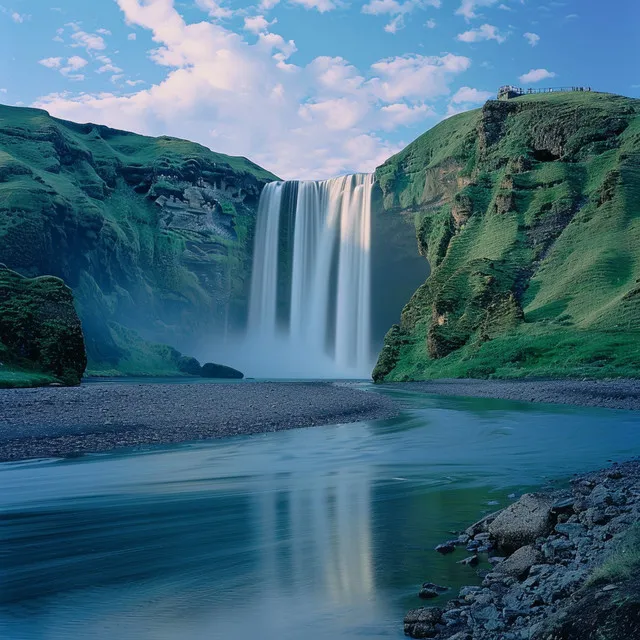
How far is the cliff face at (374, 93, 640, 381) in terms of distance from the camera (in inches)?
2223

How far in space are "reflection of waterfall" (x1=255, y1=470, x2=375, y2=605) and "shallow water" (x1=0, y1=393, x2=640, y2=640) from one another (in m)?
0.04

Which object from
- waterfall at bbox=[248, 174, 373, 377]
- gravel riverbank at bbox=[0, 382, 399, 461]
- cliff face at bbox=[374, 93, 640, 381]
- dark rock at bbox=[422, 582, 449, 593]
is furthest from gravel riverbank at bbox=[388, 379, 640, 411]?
waterfall at bbox=[248, 174, 373, 377]

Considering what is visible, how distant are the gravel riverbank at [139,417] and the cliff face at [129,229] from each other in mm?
66279

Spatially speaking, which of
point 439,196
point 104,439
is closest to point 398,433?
point 104,439

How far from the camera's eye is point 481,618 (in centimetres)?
641

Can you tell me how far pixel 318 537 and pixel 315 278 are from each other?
100199 millimetres

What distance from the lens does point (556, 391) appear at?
136ft

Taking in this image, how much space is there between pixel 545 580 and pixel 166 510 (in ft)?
25.1

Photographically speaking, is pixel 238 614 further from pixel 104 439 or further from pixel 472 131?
pixel 472 131

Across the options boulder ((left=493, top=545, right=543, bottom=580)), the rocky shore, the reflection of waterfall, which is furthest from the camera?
the reflection of waterfall

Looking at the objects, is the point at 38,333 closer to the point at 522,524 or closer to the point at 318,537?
the point at 318,537

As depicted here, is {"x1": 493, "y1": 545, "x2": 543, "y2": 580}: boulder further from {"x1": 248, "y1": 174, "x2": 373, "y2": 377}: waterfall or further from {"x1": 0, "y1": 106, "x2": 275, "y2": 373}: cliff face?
{"x1": 248, "y1": 174, "x2": 373, "y2": 377}: waterfall

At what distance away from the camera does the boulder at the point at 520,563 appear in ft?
25.2

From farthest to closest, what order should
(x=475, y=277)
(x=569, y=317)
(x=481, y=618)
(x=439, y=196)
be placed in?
(x=439, y=196) < (x=475, y=277) < (x=569, y=317) < (x=481, y=618)
